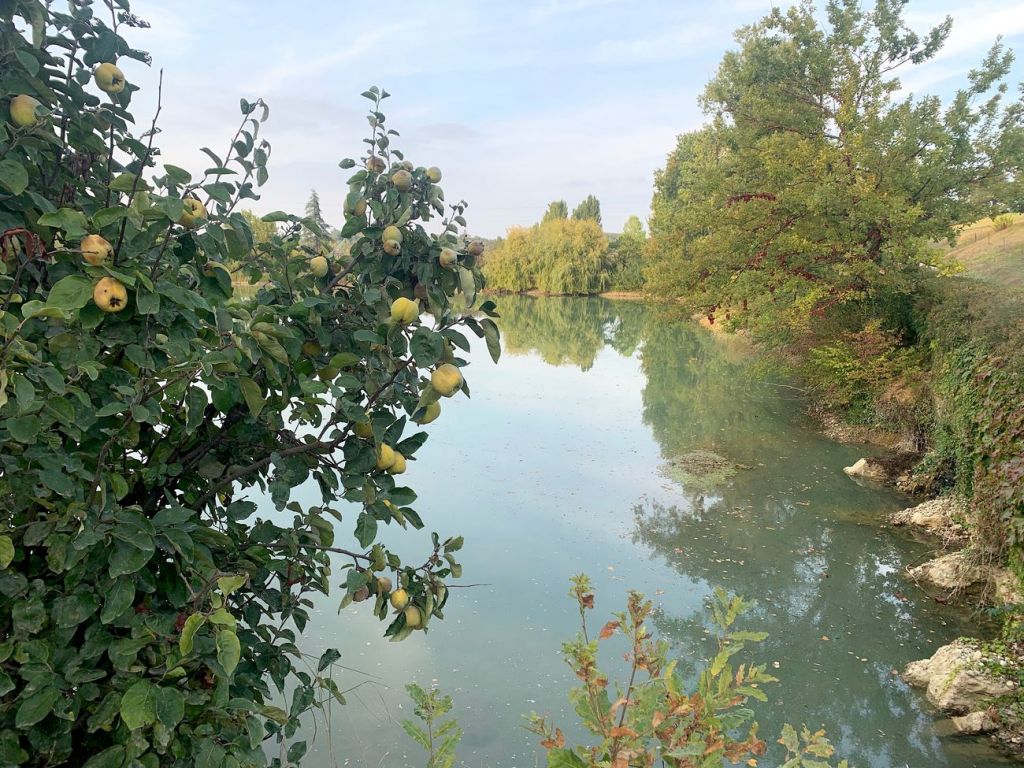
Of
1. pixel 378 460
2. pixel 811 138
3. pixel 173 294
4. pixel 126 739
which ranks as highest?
pixel 811 138

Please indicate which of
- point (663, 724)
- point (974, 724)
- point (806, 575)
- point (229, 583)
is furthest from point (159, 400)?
point (806, 575)

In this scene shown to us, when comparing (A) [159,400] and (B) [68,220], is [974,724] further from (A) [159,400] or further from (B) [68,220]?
(B) [68,220]

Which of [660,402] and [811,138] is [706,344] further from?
[811,138]

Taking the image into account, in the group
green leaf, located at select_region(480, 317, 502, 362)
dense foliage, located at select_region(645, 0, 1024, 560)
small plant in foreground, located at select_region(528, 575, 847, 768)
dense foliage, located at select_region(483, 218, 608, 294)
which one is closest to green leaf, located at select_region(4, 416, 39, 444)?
green leaf, located at select_region(480, 317, 502, 362)

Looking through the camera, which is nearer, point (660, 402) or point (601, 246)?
point (660, 402)

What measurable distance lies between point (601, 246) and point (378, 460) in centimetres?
4936

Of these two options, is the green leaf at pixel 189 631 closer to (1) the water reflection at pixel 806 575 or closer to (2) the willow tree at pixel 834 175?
(1) the water reflection at pixel 806 575

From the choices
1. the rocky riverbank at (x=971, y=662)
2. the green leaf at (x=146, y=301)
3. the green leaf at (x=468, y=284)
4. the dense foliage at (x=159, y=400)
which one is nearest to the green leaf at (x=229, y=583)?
the dense foliage at (x=159, y=400)

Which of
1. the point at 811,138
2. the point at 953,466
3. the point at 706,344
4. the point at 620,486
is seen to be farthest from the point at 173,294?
the point at 706,344

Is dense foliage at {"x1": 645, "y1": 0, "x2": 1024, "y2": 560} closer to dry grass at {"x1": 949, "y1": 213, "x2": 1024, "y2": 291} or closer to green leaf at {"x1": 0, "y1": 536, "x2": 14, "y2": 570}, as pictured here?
dry grass at {"x1": 949, "y1": 213, "x2": 1024, "y2": 291}

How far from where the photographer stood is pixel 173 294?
4.34ft

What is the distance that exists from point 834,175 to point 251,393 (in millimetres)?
11457

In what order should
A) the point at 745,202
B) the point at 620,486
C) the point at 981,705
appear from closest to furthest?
the point at 981,705, the point at 620,486, the point at 745,202

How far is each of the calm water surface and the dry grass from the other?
369 inches
